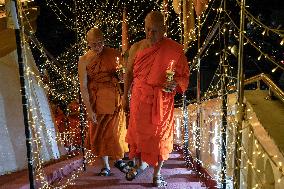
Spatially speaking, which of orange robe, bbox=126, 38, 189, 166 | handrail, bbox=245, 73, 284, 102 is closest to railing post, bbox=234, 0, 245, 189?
handrail, bbox=245, 73, 284, 102

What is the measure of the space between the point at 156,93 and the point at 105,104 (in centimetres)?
97

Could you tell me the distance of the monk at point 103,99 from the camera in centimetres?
466

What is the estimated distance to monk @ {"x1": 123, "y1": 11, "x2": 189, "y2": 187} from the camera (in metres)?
3.98

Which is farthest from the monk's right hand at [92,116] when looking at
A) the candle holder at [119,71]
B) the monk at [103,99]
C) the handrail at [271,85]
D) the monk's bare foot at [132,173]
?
the handrail at [271,85]

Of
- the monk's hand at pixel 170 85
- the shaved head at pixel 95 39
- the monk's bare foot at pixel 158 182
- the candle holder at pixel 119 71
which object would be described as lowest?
the monk's bare foot at pixel 158 182

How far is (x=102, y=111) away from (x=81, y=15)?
11.6m

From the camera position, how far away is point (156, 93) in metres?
3.98

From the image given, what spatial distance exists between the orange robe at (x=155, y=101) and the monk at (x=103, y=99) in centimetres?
68

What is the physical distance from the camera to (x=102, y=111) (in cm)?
471

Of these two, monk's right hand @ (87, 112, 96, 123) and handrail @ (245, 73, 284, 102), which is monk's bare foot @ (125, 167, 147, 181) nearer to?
monk's right hand @ (87, 112, 96, 123)

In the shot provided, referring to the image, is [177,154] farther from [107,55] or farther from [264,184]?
[264,184]

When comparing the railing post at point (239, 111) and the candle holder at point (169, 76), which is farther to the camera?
the candle holder at point (169, 76)

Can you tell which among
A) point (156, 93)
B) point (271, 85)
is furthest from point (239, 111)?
point (156, 93)

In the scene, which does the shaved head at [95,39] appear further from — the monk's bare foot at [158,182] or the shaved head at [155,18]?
the monk's bare foot at [158,182]
